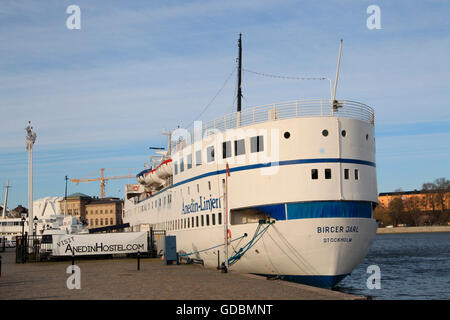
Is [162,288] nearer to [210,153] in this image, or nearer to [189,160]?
[210,153]

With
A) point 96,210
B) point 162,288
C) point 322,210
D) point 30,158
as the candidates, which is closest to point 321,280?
point 322,210

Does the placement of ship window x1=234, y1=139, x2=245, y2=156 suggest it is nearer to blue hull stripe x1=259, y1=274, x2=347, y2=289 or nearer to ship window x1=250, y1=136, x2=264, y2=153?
ship window x1=250, y1=136, x2=264, y2=153

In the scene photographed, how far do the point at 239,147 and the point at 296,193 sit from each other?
13.5 feet

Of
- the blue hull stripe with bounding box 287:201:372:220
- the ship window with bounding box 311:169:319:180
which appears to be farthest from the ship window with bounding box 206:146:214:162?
the ship window with bounding box 311:169:319:180

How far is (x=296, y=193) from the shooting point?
73.3 feet

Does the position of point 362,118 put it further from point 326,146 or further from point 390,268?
point 390,268

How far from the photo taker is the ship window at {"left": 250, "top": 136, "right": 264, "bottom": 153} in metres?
23.8

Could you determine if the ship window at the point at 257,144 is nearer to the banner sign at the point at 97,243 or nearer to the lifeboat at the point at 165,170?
the lifeboat at the point at 165,170

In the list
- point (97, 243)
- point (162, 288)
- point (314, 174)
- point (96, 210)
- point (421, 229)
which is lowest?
point (421, 229)

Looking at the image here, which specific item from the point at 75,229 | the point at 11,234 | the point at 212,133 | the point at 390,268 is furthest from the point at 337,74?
the point at 11,234

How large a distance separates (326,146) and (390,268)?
79.1 ft

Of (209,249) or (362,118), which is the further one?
(209,249)

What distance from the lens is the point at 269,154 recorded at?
76.6 feet

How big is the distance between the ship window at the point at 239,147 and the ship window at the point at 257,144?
1.94 feet
